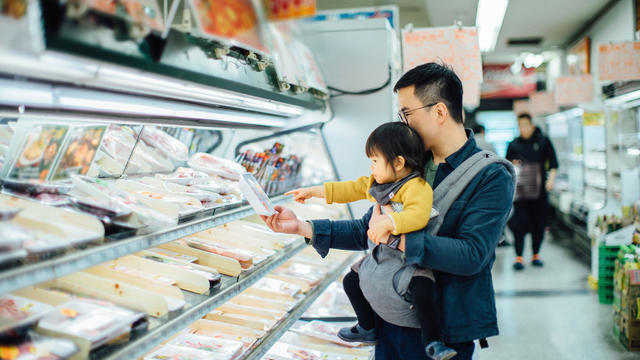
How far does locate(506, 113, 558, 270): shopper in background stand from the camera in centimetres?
719

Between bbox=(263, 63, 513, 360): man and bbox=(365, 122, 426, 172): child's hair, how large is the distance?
4.4 inches

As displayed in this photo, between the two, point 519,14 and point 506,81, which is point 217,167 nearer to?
point 519,14

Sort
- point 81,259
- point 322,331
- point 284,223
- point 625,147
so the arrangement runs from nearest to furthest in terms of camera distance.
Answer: point 81,259 < point 284,223 < point 322,331 < point 625,147

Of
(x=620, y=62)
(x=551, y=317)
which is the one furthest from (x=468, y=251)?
(x=551, y=317)

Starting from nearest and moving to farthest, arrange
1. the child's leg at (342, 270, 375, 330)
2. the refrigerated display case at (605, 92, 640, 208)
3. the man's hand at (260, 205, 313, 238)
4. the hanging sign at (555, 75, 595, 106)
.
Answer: the man's hand at (260, 205, 313, 238) < the child's leg at (342, 270, 375, 330) < the refrigerated display case at (605, 92, 640, 208) < the hanging sign at (555, 75, 595, 106)

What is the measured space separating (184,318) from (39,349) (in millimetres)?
481

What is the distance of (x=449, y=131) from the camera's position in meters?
1.96

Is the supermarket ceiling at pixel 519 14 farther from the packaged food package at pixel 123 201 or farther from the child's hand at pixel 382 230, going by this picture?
the packaged food package at pixel 123 201

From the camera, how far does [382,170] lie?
6.21 ft

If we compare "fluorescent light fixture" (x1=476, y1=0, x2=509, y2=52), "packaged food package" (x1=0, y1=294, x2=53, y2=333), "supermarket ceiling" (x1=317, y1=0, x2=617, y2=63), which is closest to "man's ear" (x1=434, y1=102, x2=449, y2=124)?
"packaged food package" (x1=0, y1=294, x2=53, y2=333)

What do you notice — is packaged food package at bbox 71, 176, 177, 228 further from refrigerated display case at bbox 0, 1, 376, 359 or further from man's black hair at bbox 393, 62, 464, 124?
man's black hair at bbox 393, 62, 464, 124

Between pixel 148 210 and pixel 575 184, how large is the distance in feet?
33.1

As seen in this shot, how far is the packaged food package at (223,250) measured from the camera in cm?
239

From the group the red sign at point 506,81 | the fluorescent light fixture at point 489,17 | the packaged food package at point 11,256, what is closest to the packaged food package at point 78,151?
the packaged food package at point 11,256
